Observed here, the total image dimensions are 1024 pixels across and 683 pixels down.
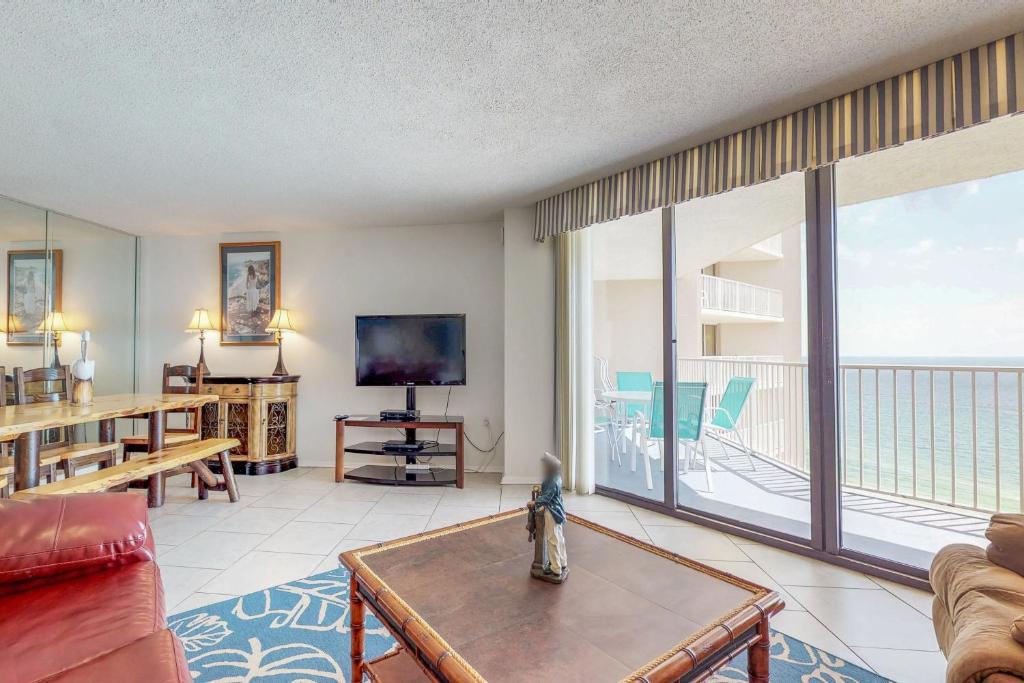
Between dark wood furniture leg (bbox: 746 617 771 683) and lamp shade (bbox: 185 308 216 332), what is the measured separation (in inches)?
199

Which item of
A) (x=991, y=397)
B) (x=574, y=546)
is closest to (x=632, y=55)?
(x=574, y=546)

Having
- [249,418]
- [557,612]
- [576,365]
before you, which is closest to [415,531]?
[576,365]

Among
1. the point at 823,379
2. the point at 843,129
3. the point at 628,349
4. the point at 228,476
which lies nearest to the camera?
the point at 843,129

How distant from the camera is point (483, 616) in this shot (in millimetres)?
1125

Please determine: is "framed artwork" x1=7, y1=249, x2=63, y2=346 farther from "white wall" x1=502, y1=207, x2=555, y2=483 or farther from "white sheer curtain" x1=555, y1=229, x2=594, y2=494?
"white sheer curtain" x1=555, y1=229, x2=594, y2=494

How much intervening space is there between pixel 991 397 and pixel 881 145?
174 centimetres

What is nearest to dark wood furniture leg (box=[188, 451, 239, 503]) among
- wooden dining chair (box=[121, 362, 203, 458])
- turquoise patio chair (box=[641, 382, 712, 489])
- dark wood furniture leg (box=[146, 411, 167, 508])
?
dark wood furniture leg (box=[146, 411, 167, 508])

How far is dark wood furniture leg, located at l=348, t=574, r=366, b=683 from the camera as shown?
1.35 m

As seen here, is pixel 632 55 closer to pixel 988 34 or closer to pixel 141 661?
pixel 988 34

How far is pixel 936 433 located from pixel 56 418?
4.96 m

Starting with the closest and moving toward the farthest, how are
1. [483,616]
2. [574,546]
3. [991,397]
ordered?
[483,616] → [574,546] → [991,397]

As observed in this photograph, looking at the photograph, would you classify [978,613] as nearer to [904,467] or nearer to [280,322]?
[904,467]

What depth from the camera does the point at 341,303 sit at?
4.58m

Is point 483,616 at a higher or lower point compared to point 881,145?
lower
